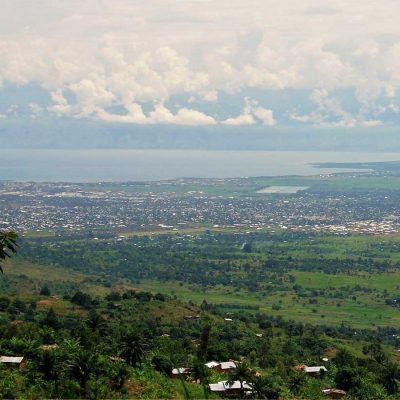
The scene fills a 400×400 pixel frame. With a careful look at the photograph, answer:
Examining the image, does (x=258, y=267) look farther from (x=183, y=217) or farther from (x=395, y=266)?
(x=183, y=217)

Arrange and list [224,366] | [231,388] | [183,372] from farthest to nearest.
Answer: [224,366] → [183,372] → [231,388]

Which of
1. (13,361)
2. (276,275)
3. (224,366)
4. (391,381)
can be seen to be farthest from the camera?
(276,275)

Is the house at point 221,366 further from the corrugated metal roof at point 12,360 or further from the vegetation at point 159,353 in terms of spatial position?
the corrugated metal roof at point 12,360

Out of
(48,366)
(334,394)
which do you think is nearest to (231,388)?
(334,394)

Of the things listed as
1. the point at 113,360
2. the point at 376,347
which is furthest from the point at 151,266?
the point at 113,360

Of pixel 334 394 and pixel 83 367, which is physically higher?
pixel 83 367

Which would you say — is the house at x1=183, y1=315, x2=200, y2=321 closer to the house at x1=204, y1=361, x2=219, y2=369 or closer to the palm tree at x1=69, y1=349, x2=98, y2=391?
the house at x1=204, y1=361, x2=219, y2=369

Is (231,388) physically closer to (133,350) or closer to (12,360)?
(133,350)

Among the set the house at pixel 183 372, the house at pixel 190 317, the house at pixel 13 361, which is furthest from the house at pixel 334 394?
the house at pixel 190 317
